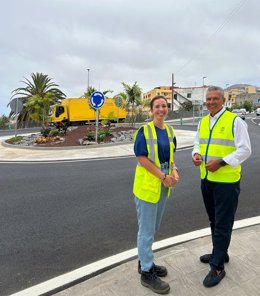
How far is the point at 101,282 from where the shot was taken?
3.12m

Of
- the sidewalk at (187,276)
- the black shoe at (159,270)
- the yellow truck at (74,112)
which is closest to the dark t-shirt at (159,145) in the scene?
the black shoe at (159,270)

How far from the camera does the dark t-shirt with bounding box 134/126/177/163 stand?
295 centimetres

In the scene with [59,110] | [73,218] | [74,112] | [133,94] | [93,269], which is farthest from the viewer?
[74,112]

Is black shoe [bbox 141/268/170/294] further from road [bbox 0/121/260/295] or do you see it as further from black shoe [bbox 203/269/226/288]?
road [bbox 0/121/260/295]

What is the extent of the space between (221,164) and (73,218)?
2946mm

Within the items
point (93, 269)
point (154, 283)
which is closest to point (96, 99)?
point (93, 269)

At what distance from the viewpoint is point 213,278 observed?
10.1 ft

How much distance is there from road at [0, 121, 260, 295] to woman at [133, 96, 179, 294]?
935 mm

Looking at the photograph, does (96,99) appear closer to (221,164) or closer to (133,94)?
(133,94)

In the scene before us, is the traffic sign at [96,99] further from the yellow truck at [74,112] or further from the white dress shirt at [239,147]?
the yellow truck at [74,112]

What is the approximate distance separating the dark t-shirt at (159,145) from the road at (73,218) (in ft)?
5.16

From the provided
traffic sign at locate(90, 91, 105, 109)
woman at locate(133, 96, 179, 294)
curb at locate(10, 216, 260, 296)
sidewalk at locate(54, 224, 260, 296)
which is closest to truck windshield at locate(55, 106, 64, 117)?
traffic sign at locate(90, 91, 105, 109)

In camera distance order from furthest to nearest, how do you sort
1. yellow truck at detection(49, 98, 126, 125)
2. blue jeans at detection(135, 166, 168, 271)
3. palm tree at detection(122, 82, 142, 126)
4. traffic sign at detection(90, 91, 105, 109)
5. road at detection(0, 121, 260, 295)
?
yellow truck at detection(49, 98, 126, 125) → palm tree at detection(122, 82, 142, 126) → traffic sign at detection(90, 91, 105, 109) → road at detection(0, 121, 260, 295) → blue jeans at detection(135, 166, 168, 271)

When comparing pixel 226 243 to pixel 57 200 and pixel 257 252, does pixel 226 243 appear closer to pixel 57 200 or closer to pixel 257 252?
pixel 257 252
